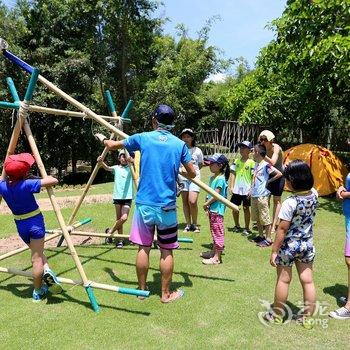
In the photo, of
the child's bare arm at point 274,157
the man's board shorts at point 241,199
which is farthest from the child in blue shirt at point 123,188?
the child's bare arm at point 274,157

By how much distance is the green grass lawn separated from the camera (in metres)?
3.86

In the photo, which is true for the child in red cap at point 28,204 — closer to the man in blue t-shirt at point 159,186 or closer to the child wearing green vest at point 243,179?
the man in blue t-shirt at point 159,186

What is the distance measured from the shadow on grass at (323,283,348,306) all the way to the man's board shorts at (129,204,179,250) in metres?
1.95

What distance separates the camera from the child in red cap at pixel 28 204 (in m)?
4.50

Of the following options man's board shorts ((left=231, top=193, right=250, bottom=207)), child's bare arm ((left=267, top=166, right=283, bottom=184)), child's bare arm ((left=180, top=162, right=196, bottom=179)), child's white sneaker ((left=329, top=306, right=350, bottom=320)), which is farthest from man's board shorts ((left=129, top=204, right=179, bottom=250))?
man's board shorts ((left=231, top=193, right=250, bottom=207))

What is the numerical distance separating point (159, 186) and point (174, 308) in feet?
4.36

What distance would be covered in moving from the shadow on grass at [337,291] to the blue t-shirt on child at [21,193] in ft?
11.6

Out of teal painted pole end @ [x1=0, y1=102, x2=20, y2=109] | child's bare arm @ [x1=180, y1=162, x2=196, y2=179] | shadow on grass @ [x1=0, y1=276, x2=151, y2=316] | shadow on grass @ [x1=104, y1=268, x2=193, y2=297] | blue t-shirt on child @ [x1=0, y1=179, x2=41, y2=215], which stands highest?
teal painted pole end @ [x1=0, y1=102, x2=20, y2=109]

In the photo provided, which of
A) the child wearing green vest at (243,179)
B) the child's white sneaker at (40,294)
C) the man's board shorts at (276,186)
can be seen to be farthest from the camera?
the child wearing green vest at (243,179)

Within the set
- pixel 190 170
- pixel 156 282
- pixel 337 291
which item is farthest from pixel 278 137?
pixel 190 170

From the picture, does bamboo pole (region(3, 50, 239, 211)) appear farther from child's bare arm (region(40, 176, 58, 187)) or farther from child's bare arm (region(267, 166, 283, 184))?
child's bare arm (region(267, 166, 283, 184))

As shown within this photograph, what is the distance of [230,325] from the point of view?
414 cm

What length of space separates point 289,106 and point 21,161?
41.7 feet

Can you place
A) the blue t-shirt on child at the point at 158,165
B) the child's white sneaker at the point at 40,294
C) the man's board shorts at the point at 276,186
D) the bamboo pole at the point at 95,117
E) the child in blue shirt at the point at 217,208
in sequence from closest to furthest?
the blue t-shirt on child at the point at 158,165 → the child's white sneaker at the point at 40,294 → the bamboo pole at the point at 95,117 → the child in blue shirt at the point at 217,208 → the man's board shorts at the point at 276,186
